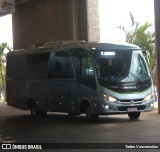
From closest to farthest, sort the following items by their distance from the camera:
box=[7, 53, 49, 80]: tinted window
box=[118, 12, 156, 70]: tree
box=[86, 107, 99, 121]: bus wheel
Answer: box=[86, 107, 99, 121]: bus wheel → box=[7, 53, 49, 80]: tinted window → box=[118, 12, 156, 70]: tree

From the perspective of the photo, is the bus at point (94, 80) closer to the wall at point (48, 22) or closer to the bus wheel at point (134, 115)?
the bus wheel at point (134, 115)

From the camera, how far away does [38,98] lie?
1962 cm

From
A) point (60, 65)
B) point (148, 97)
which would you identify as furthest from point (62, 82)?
point (148, 97)

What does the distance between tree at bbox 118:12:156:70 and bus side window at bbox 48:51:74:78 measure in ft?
24.7

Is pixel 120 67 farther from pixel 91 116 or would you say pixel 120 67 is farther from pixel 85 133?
pixel 85 133

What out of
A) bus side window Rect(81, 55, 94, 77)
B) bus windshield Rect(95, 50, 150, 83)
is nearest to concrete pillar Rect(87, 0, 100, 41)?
bus windshield Rect(95, 50, 150, 83)

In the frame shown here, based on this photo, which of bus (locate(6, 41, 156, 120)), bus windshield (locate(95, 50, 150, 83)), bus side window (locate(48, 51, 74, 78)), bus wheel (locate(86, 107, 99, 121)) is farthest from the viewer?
bus side window (locate(48, 51, 74, 78))

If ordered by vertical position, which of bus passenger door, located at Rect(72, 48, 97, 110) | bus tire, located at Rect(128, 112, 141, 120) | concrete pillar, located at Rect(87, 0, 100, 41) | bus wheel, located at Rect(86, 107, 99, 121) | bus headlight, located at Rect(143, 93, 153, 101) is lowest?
bus tire, located at Rect(128, 112, 141, 120)

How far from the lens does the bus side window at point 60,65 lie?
1747 centimetres

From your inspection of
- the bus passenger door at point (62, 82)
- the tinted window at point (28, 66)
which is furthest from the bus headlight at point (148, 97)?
→ the tinted window at point (28, 66)

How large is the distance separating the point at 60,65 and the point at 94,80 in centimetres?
239

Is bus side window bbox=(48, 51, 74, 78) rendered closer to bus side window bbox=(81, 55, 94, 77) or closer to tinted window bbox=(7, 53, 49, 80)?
tinted window bbox=(7, 53, 49, 80)

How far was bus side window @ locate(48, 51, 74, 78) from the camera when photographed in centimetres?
1747

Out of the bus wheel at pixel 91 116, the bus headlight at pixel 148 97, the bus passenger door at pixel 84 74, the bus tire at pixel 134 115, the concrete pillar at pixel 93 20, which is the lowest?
the bus tire at pixel 134 115
